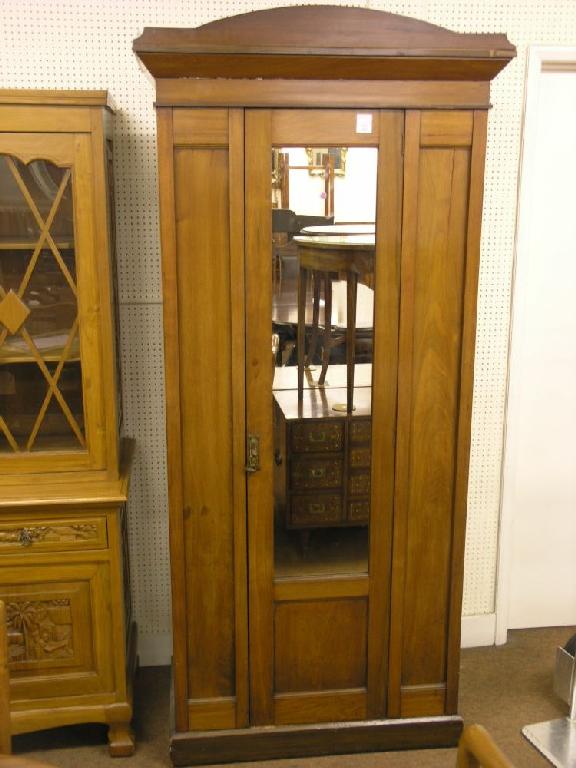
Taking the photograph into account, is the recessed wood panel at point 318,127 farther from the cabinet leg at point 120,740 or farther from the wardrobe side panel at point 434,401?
the cabinet leg at point 120,740

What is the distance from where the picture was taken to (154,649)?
10.2 ft

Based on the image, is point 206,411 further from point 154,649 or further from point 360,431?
point 154,649

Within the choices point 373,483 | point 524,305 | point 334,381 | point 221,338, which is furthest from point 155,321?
point 524,305

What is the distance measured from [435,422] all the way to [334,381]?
338mm

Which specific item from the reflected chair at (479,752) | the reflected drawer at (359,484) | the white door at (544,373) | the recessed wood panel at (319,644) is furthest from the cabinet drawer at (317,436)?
the reflected chair at (479,752)

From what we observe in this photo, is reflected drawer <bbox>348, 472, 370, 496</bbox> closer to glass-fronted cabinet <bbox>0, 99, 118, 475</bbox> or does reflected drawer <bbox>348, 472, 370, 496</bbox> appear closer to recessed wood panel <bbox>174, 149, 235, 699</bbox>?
recessed wood panel <bbox>174, 149, 235, 699</bbox>

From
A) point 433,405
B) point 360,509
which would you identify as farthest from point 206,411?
point 433,405

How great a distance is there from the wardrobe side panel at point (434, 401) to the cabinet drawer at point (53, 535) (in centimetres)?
95

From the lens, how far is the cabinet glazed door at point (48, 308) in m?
2.31

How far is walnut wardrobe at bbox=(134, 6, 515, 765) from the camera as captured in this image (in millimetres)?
2160

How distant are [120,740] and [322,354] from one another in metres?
1.42

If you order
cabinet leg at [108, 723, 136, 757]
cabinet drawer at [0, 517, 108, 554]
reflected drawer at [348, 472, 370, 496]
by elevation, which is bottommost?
cabinet leg at [108, 723, 136, 757]

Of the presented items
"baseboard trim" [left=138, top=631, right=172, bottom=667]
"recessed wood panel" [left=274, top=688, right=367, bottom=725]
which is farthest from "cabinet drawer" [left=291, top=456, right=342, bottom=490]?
"baseboard trim" [left=138, top=631, right=172, bottom=667]

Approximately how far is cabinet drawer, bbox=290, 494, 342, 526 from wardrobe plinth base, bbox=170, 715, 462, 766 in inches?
26.5
